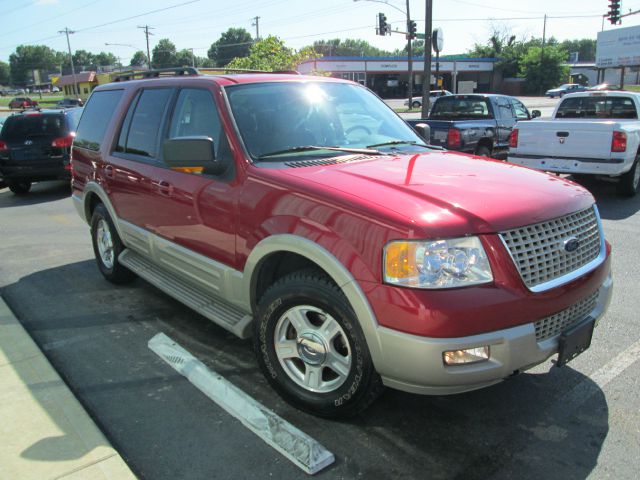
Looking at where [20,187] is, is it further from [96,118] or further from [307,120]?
[307,120]

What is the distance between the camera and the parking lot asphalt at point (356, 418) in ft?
9.05

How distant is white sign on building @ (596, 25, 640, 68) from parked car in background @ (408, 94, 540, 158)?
44.8 meters

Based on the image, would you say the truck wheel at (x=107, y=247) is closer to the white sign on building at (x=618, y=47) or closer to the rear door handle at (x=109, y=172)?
the rear door handle at (x=109, y=172)

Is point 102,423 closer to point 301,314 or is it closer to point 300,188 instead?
point 301,314

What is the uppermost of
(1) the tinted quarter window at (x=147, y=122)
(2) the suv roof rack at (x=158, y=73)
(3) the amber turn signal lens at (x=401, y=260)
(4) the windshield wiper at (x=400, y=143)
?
(2) the suv roof rack at (x=158, y=73)

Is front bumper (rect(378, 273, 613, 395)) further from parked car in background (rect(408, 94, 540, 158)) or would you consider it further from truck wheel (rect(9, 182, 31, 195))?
truck wheel (rect(9, 182, 31, 195))

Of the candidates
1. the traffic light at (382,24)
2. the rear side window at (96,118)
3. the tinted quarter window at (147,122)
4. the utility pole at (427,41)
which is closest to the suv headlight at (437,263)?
the tinted quarter window at (147,122)

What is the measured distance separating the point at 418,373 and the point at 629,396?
161 cm

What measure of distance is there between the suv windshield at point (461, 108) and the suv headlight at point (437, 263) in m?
10.0

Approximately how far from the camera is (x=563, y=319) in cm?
283

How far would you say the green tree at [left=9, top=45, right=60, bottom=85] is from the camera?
162 metres

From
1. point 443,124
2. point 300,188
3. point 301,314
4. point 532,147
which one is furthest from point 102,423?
point 443,124

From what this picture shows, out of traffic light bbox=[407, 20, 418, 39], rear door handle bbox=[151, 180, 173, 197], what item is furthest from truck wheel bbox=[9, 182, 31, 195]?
traffic light bbox=[407, 20, 418, 39]

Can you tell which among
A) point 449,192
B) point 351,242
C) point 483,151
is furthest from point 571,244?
point 483,151
